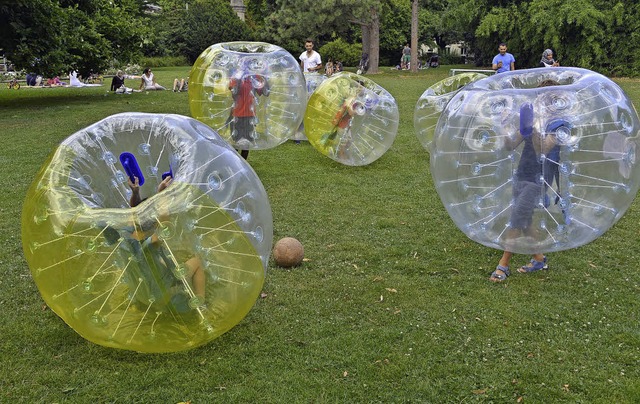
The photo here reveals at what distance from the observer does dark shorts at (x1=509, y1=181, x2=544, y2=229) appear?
4.48 metres

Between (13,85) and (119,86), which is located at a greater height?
(119,86)

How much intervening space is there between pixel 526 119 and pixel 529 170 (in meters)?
0.40

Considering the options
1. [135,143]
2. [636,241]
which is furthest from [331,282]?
[636,241]

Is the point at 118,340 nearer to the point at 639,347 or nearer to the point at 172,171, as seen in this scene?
the point at 172,171

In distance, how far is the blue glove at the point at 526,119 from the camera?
439 centimetres

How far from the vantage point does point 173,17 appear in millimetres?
47406

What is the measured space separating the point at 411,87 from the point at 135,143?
20.0m

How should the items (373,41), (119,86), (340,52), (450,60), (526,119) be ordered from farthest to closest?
(450,60) → (340,52) → (373,41) → (119,86) → (526,119)

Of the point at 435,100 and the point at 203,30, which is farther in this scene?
the point at 203,30

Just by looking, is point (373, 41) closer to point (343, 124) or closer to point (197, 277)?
point (343, 124)

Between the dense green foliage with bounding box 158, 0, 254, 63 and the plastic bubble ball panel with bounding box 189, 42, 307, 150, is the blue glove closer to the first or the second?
the plastic bubble ball panel with bounding box 189, 42, 307, 150

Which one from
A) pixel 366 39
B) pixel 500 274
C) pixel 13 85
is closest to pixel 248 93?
pixel 500 274

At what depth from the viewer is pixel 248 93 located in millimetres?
8352

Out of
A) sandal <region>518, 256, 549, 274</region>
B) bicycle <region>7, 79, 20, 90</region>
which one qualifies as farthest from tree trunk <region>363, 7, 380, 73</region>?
sandal <region>518, 256, 549, 274</region>
